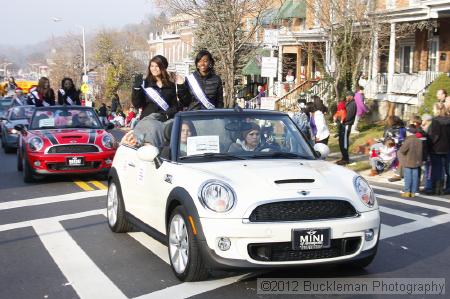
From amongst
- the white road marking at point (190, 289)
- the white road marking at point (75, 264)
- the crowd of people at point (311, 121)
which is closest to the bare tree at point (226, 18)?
the crowd of people at point (311, 121)

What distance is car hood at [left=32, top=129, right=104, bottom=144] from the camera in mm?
12242

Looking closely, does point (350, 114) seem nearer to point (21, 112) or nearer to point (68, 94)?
point (68, 94)

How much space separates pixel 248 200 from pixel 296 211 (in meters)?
0.42

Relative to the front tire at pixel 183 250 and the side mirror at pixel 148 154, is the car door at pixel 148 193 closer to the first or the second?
the side mirror at pixel 148 154

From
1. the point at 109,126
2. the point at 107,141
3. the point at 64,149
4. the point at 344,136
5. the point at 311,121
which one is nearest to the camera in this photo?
the point at 64,149

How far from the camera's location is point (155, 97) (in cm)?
862

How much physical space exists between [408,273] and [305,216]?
1.55 m

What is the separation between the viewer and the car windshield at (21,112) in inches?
818

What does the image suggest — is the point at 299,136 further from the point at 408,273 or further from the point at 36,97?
the point at 36,97

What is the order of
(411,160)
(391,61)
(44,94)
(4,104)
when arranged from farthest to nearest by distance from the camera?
(4,104)
(391,61)
(44,94)
(411,160)

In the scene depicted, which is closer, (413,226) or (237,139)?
(237,139)

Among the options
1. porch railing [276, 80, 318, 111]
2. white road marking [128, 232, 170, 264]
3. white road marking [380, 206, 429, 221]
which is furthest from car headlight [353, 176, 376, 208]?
porch railing [276, 80, 318, 111]

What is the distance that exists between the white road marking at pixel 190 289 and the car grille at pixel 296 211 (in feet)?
2.77

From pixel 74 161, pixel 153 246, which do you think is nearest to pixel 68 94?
pixel 74 161
